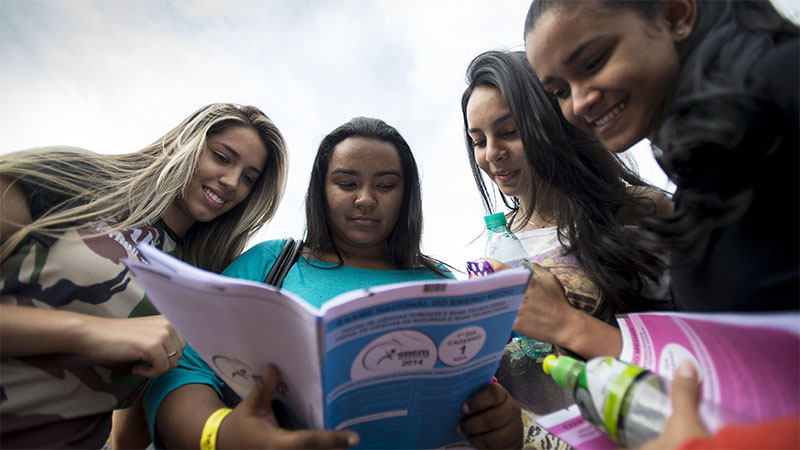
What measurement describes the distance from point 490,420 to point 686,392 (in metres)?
0.43

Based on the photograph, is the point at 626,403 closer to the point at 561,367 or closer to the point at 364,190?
the point at 561,367

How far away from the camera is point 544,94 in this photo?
155 cm

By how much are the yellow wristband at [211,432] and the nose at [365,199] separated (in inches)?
→ 36.3

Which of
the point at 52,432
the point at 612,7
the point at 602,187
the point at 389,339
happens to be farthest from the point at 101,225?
the point at 602,187

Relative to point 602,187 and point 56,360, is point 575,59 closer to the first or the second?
point 602,187

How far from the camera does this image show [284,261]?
148 centimetres

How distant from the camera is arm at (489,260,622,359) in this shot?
100 cm

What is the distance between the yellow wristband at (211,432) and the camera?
2.53ft

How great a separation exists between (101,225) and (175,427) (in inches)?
25.2

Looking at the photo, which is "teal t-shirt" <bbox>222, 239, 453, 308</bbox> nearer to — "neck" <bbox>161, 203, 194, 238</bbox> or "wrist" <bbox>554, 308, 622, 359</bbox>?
"neck" <bbox>161, 203, 194, 238</bbox>

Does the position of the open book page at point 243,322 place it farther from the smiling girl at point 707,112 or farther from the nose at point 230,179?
the nose at point 230,179

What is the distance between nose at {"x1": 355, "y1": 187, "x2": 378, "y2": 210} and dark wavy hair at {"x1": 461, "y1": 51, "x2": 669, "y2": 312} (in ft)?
2.07

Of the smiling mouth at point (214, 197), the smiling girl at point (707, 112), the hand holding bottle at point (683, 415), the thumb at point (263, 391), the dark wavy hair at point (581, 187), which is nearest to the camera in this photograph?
the hand holding bottle at point (683, 415)

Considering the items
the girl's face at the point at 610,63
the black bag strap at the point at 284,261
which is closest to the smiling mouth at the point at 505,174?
the girl's face at the point at 610,63
